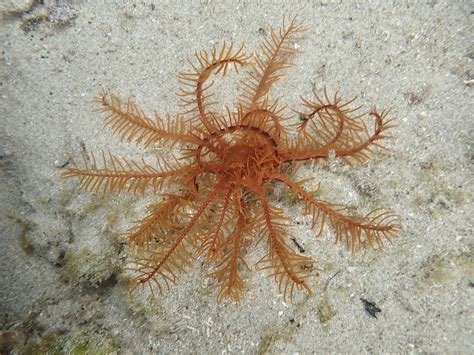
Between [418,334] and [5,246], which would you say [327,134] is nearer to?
[418,334]

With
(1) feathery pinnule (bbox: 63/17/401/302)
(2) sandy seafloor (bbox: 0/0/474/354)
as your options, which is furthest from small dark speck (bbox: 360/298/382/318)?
(1) feathery pinnule (bbox: 63/17/401/302)

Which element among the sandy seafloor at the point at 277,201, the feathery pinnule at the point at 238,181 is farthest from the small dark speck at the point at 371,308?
the feathery pinnule at the point at 238,181

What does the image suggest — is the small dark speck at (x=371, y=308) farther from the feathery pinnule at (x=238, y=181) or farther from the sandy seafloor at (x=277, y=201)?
the feathery pinnule at (x=238, y=181)

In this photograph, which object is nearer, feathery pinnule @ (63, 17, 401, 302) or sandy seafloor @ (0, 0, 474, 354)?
sandy seafloor @ (0, 0, 474, 354)

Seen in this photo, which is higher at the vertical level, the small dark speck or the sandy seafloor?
the sandy seafloor

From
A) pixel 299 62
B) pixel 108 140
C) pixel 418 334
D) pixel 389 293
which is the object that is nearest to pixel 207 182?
pixel 108 140

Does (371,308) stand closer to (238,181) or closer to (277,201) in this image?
(277,201)

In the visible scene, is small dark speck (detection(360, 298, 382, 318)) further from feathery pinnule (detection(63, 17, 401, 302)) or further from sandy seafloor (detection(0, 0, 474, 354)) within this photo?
feathery pinnule (detection(63, 17, 401, 302))

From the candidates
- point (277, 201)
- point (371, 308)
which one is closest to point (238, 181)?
point (277, 201)
